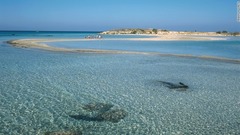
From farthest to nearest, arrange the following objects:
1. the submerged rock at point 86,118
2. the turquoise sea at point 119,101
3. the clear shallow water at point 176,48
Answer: the clear shallow water at point 176,48, the submerged rock at point 86,118, the turquoise sea at point 119,101

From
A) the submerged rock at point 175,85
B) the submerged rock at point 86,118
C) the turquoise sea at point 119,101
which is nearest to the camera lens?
the turquoise sea at point 119,101

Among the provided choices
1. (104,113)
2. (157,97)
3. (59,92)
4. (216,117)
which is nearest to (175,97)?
(157,97)

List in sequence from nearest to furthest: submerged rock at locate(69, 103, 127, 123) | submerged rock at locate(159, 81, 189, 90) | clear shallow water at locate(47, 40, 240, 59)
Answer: submerged rock at locate(69, 103, 127, 123), submerged rock at locate(159, 81, 189, 90), clear shallow water at locate(47, 40, 240, 59)

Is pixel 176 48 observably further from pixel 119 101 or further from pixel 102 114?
pixel 102 114

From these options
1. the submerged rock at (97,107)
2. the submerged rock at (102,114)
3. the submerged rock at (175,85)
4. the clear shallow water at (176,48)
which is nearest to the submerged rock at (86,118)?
the submerged rock at (102,114)

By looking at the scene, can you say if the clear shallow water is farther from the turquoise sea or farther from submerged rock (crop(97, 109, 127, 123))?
submerged rock (crop(97, 109, 127, 123))

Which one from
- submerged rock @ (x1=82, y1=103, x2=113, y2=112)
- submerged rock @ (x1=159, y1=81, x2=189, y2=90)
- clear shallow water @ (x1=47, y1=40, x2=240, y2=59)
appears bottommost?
clear shallow water @ (x1=47, y1=40, x2=240, y2=59)

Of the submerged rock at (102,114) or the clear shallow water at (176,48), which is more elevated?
the submerged rock at (102,114)

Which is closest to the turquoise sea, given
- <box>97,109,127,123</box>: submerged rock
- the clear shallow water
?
<box>97,109,127,123</box>: submerged rock

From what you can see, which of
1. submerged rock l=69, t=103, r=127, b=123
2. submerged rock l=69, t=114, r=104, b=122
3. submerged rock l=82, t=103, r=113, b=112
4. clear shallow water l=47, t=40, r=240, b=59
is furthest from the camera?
clear shallow water l=47, t=40, r=240, b=59

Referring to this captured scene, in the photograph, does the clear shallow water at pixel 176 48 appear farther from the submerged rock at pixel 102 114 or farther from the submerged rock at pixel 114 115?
the submerged rock at pixel 114 115

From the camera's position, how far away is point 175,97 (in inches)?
596

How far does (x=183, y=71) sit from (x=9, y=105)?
15536 mm

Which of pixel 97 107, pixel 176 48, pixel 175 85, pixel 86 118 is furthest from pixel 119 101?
pixel 176 48
